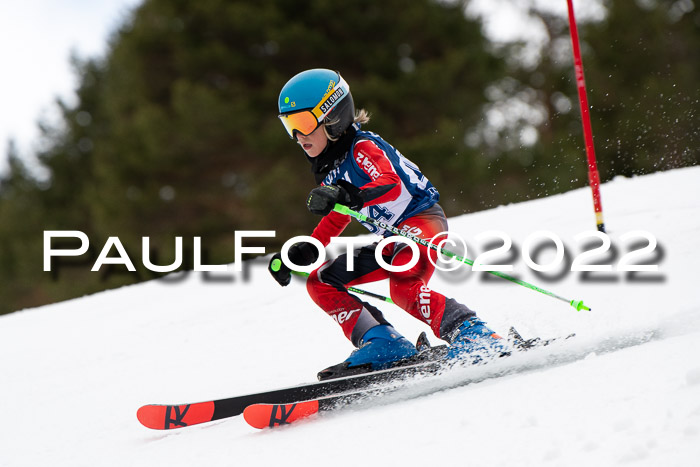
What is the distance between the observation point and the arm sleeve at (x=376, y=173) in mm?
3117

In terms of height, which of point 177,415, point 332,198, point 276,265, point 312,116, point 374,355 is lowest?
point 177,415

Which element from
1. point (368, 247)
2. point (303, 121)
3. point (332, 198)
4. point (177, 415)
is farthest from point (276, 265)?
point (177, 415)

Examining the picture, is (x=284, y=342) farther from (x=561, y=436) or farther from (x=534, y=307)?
(x=561, y=436)

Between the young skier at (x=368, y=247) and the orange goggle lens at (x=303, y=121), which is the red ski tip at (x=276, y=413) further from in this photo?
the orange goggle lens at (x=303, y=121)

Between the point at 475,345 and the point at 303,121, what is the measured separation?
1.42 m

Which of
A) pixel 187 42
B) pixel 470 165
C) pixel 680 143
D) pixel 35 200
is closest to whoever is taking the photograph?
pixel 680 143

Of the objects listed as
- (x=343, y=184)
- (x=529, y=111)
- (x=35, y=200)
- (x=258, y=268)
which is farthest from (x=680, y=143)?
(x=35, y=200)

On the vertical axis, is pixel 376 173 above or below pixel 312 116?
below

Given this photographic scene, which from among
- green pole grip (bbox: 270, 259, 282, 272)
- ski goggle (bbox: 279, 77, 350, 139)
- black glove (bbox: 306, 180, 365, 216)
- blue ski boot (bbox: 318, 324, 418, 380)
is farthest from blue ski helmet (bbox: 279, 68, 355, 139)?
blue ski boot (bbox: 318, 324, 418, 380)

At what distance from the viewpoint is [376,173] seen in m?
3.28

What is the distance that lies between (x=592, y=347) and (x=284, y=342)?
263 centimetres

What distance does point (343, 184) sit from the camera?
3.14 meters

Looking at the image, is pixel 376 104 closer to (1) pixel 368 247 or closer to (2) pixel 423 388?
(1) pixel 368 247

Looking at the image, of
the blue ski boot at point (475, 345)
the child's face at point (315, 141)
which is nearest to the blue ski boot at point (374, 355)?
the blue ski boot at point (475, 345)
